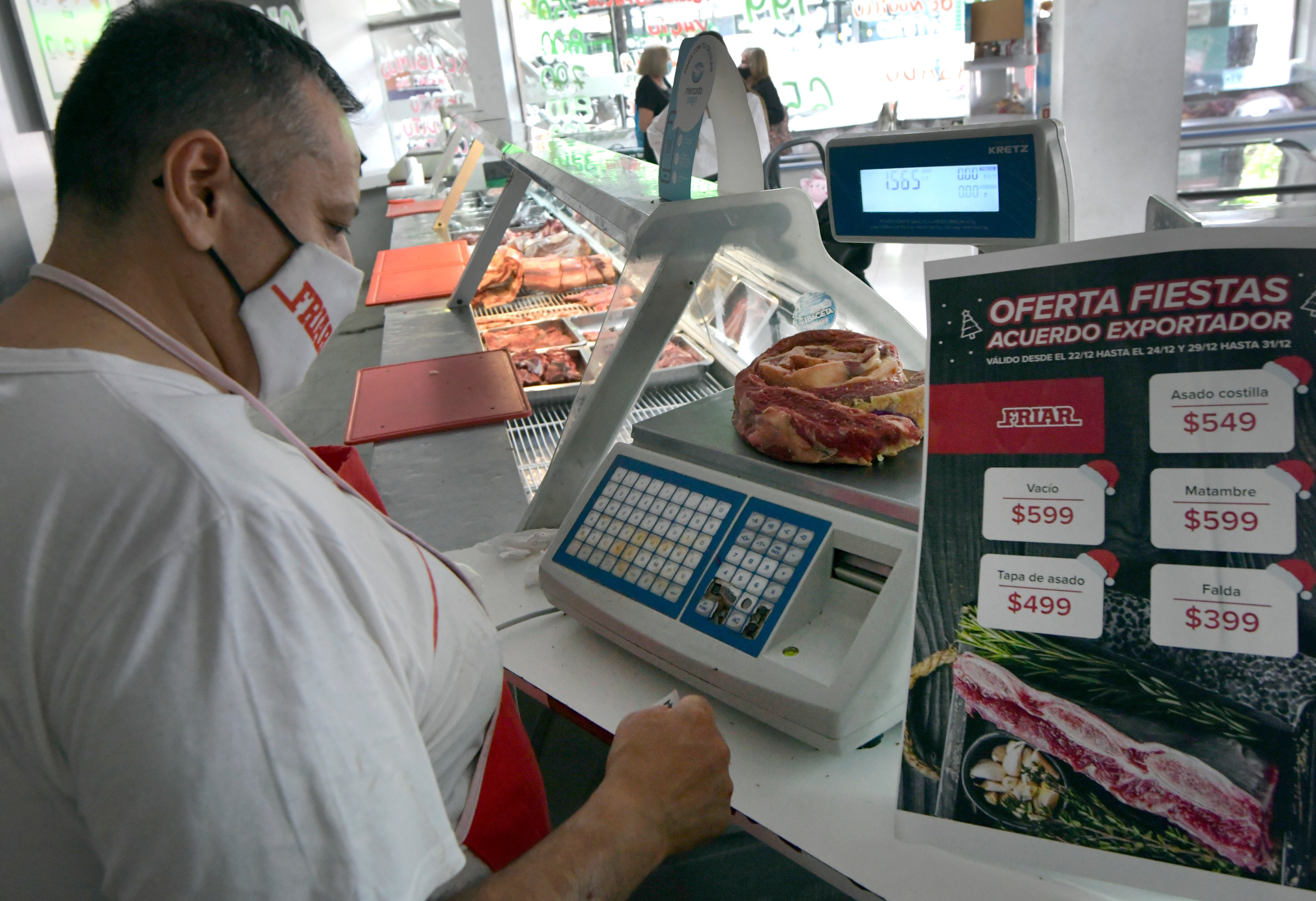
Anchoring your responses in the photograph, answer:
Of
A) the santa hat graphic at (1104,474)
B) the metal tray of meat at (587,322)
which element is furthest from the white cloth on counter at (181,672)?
the metal tray of meat at (587,322)

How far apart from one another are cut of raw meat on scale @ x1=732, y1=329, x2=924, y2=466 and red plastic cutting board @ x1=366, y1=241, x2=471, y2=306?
9.64 ft

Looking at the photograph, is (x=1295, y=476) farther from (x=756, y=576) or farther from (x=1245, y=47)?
(x=1245, y=47)

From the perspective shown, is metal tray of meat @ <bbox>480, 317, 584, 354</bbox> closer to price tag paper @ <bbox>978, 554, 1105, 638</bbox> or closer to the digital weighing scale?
the digital weighing scale

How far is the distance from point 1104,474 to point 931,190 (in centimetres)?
43

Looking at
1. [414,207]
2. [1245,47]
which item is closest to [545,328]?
[414,207]

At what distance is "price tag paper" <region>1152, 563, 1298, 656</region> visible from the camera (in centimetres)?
64

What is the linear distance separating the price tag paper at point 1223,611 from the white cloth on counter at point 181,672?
0.60 m

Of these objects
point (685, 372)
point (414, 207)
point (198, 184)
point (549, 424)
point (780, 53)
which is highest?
point (780, 53)

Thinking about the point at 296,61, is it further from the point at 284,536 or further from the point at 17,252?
the point at 17,252

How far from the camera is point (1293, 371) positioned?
64cm

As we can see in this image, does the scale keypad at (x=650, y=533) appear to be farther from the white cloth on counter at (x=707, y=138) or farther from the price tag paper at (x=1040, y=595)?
the white cloth on counter at (x=707, y=138)

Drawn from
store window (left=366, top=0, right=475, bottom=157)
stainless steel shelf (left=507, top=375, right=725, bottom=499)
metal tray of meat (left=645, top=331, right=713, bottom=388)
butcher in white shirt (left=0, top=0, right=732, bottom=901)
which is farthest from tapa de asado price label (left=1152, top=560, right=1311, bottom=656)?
store window (left=366, top=0, right=475, bottom=157)

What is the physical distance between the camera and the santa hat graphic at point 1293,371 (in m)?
0.63

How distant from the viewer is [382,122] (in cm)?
1177
